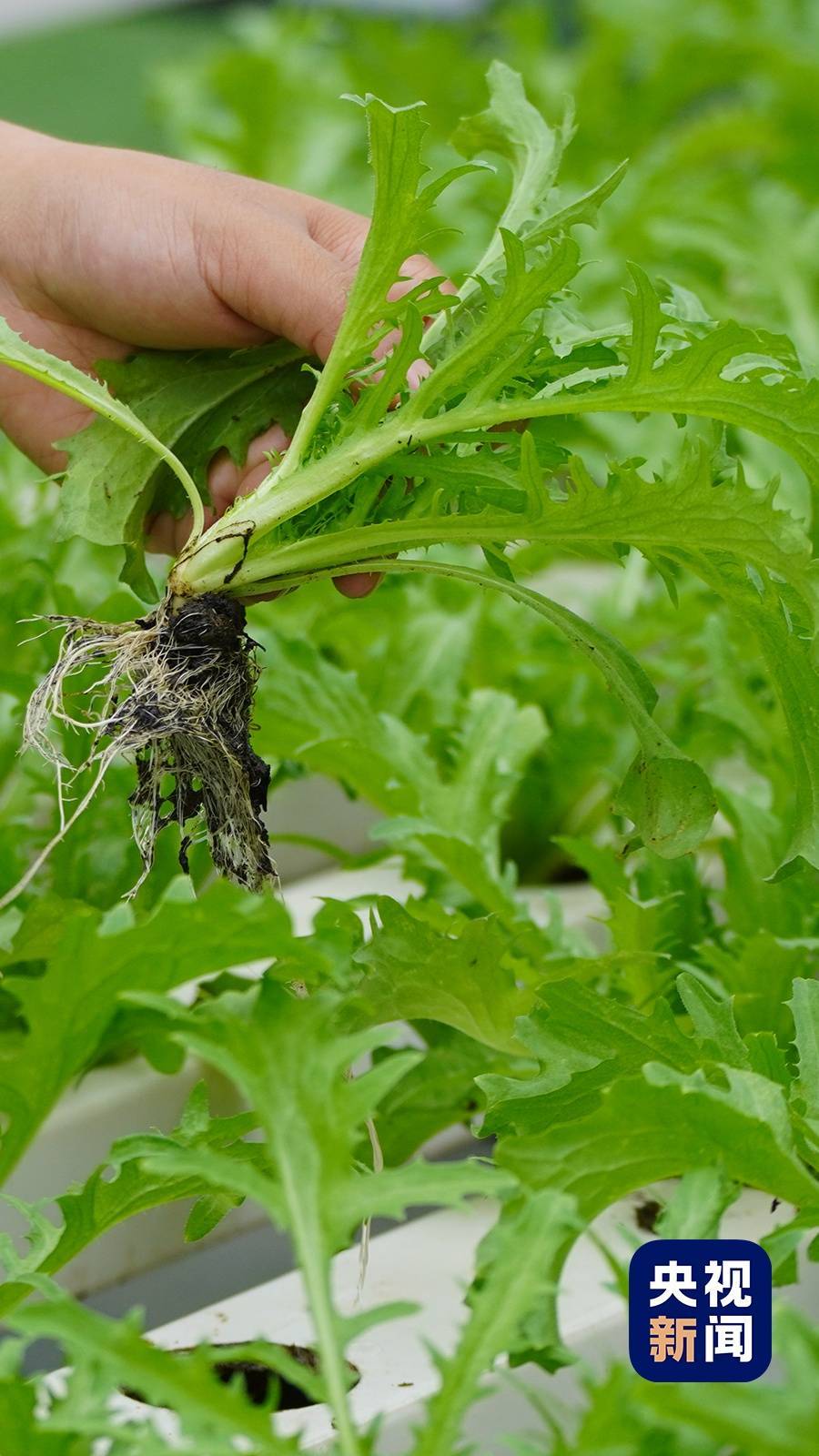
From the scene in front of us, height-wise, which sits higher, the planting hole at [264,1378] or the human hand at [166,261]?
the human hand at [166,261]

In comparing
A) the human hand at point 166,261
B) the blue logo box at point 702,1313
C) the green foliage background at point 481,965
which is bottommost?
the blue logo box at point 702,1313

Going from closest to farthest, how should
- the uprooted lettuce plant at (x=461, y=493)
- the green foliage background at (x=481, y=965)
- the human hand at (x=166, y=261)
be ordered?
the green foliage background at (x=481, y=965) < the uprooted lettuce plant at (x=461, y=493) < the human hand at (x=166, y=261)

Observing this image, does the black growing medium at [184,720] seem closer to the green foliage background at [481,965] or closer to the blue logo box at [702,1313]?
the green foliage background at [481,965]

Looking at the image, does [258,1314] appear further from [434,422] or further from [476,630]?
[476,630]

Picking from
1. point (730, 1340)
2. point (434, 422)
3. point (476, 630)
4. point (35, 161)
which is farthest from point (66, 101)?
point (730, 1340)

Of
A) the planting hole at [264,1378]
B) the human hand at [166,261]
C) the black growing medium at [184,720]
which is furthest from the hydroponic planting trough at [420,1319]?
the human hand at [166,261]

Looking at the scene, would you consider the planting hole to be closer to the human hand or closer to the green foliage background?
the green foliage background

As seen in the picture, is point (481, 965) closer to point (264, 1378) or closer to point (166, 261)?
point (264, 1378)
